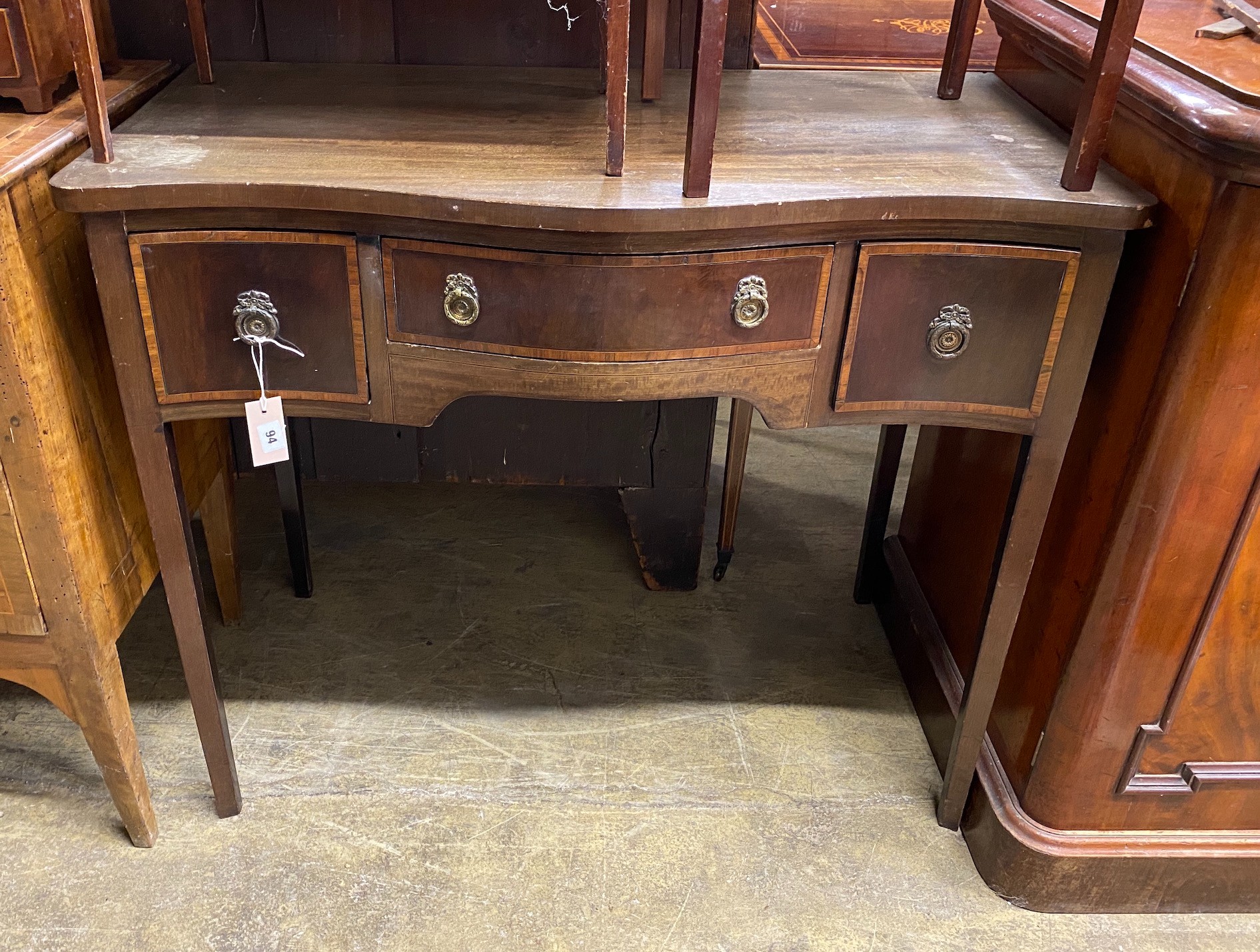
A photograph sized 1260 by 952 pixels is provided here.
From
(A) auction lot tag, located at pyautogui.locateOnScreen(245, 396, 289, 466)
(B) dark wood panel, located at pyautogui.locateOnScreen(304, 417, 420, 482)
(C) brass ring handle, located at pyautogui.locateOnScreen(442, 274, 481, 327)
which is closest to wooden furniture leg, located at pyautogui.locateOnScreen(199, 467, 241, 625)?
(B) dark wood panel, located at pyautogui.locateOnScreen(304, 417, 420, 482)

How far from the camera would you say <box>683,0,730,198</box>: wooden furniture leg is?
2.97 ft

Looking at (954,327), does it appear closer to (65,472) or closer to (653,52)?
(653,52)

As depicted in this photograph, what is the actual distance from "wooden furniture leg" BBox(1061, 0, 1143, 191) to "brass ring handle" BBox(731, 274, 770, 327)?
317mm

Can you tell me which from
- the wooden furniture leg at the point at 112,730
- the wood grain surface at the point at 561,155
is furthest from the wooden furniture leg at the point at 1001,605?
the wooden furniture leg at the point at 112,730

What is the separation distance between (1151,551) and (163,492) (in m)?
1.09

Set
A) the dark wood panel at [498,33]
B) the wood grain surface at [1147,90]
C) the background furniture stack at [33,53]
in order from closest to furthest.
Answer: the wood grain surface at [1147,90]
the background furniture stack at [33,53]
the dark wood panel at [498,33]

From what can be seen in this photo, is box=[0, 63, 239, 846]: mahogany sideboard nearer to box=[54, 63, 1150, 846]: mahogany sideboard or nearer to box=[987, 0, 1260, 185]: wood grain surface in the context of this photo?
box=[54, 63, 1150, 846]: mahogany sideboard

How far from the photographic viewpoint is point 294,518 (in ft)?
5.51

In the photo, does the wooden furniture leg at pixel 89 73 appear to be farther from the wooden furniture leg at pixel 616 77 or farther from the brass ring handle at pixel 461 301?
the wooden furniture leg at pixel 616 77

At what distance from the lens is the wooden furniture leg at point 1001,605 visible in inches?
44.6

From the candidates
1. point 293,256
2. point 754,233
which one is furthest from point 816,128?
point 293,256

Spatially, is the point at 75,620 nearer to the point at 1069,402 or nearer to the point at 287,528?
the point at 287,528

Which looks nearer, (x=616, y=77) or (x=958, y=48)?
(x=616, y=77)

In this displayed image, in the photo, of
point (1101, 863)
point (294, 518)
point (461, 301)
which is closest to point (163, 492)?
point (461, 301)
